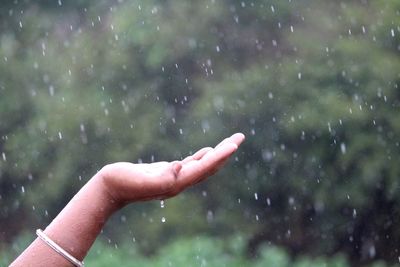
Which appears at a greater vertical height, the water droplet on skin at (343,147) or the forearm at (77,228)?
the forearm at (77,228)

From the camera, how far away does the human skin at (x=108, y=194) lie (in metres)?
1.88

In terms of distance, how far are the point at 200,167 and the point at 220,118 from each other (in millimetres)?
6221

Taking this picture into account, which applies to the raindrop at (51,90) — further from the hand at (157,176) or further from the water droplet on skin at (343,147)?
the hand at (157,176)

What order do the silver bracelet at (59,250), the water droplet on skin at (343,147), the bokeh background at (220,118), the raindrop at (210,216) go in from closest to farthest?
the silver bracelet at (59,250) → the bokeh background at (220,118) → the water droplet on skin at (343,147) → the raindrop at (210,216)

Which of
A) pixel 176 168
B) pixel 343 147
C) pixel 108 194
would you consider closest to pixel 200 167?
pixel 176 168

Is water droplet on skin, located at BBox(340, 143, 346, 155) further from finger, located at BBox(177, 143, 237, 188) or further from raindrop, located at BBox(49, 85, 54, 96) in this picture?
finger, located at BBox(177, 143, 237, 188)

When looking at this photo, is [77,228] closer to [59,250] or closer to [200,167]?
[59,250]

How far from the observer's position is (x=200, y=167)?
1893mm

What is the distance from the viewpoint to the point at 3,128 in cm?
896

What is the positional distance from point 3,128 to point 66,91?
737 mm

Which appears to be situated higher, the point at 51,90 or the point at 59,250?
the point at 59,250

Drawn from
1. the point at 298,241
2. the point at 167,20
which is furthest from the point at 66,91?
the point at 298,241

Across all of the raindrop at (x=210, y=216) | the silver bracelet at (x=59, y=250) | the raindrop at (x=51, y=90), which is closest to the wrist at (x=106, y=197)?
the silver bracelet at (x=59, y=250)

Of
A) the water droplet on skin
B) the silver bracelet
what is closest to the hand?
the silver bracelet
